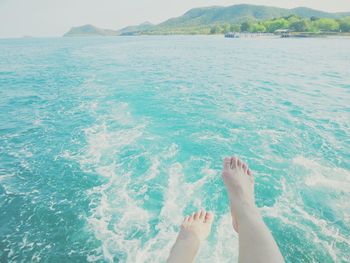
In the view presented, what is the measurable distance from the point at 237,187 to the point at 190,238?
1.34 m

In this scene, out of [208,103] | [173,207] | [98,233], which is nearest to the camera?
[98,233]

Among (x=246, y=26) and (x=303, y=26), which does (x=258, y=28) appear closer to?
(x=246, y=26)

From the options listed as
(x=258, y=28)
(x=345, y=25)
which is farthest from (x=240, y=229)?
(x=258, y=28)

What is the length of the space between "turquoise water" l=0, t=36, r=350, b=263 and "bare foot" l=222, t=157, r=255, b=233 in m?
1.51

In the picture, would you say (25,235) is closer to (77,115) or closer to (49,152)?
(49,152)

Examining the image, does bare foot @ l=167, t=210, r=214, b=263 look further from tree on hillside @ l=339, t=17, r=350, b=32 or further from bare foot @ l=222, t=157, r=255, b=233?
tree on hillside @ l=339, t=17, r=350, b=32

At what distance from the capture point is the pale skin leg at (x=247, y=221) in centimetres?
281

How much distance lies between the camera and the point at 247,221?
11.5 feet

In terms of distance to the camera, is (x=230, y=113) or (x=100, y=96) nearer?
(x=230, y=113)

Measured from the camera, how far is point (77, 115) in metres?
13.5

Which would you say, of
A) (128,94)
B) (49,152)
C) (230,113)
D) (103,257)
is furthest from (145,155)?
(128,94)

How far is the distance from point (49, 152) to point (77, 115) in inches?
170

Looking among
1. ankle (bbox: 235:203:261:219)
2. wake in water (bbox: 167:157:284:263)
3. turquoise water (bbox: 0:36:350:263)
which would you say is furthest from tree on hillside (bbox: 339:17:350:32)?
ankle (bbox: 235:203:261:219)

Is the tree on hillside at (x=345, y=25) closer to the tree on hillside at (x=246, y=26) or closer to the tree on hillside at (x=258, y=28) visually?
the tree on hillside at (x=258, y=28)
